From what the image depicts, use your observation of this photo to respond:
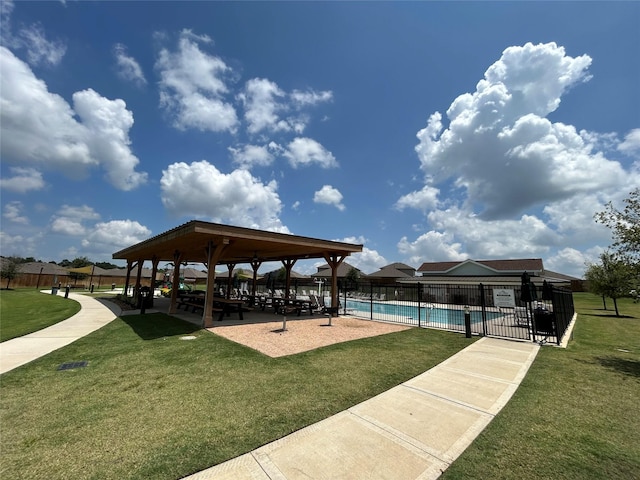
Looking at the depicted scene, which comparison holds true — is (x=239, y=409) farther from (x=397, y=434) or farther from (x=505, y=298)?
(x=505, y=298)

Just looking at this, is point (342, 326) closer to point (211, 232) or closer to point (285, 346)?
point (285, 346)

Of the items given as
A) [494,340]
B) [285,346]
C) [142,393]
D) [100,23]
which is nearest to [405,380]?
[285,346]

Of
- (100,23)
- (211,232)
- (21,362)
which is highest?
(100,23)

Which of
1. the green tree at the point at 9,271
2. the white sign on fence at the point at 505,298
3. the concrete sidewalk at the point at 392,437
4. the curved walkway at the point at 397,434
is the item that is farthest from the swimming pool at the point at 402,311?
the green tree at the point at 9,271

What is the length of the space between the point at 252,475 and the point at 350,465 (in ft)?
3.07

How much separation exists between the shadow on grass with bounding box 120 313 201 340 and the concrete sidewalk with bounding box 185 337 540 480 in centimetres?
707

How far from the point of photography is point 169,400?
14.0 ft

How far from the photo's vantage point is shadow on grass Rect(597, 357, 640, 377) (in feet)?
20.6

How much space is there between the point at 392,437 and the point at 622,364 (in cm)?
733

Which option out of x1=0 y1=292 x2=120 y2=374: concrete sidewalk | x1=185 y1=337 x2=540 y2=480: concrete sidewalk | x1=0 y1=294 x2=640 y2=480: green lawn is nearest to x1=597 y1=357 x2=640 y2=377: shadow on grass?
x1=0 y1=294 x2=640 y2=480: green lawn

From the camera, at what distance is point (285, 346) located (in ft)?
24.9

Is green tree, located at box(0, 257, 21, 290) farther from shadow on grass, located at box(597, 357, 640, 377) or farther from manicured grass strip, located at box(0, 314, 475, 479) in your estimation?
shadow on grass, located at box(597, 357, 640, 377)

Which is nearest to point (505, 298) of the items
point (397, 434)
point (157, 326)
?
point (397, 434)

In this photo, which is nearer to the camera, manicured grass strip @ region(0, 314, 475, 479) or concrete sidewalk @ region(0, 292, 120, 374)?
manicured grass strip @ region(0, 314, 475, 479)
